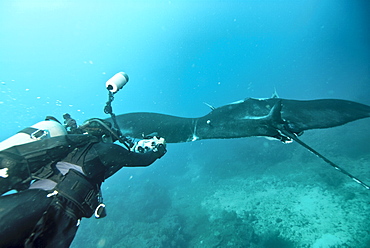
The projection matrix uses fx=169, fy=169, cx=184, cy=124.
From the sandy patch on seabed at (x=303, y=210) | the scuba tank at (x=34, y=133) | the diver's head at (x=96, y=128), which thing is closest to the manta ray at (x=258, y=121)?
the diver's head at (x=96, y=128)

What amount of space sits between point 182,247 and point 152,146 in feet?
32.8

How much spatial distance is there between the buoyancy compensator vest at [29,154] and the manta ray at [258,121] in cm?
131

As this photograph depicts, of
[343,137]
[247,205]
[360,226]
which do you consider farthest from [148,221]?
[343,137]

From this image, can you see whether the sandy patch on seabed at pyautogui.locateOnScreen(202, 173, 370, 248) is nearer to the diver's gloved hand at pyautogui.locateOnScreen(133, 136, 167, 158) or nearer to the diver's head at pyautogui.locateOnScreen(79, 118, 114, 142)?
the diver's gloved hand at pyautogui.locateOnScreen(133, 136, 167, 158)

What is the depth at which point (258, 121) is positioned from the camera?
3.75 m

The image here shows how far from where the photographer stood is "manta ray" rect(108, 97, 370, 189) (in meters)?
3.48

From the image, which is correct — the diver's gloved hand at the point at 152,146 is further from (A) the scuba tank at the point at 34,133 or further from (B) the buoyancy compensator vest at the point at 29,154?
(A) the scuba tank at the point at 34,133

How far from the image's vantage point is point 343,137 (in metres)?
15.4

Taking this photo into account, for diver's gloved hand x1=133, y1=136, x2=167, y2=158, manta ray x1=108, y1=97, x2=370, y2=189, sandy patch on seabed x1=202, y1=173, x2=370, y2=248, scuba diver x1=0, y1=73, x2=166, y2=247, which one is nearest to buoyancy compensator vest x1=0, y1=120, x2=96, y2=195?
scuba diver x1=0, y1=73, x2=166, y2=247

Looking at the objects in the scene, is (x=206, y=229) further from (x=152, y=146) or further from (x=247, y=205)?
(x=152, y=146)

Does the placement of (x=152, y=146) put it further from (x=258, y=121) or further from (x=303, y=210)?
(x=303, y=210)

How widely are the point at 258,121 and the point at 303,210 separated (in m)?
8.74

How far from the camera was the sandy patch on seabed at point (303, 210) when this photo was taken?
7328mm

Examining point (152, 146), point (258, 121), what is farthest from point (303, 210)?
point (152, 146)
